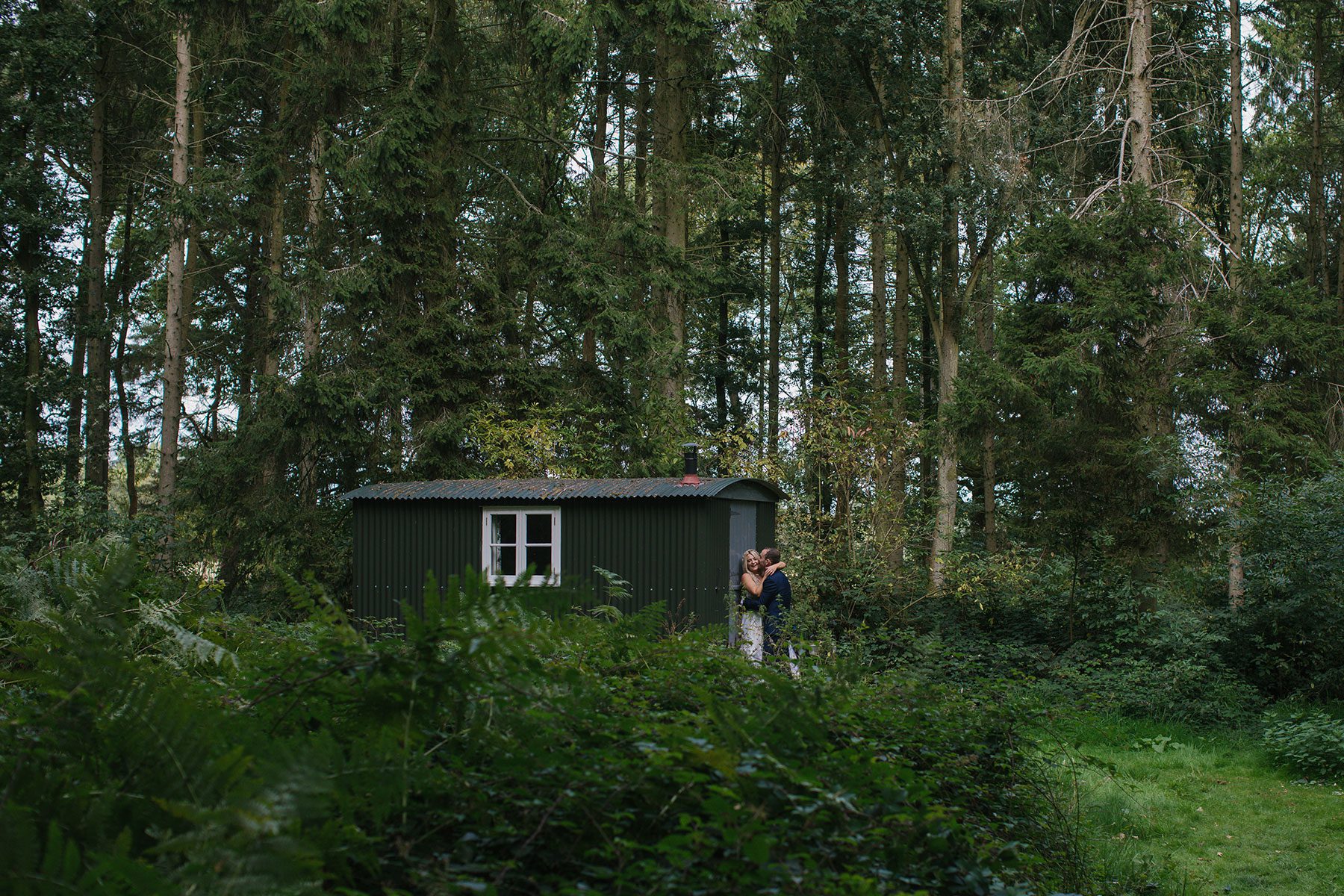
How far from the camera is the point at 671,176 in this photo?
17109mm

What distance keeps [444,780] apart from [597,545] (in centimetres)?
1035

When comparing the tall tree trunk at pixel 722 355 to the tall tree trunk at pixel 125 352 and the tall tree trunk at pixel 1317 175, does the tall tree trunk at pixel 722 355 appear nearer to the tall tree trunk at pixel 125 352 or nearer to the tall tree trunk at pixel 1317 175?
the tall tree trunk at pixel 1317 175

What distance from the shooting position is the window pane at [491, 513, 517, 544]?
1309cm

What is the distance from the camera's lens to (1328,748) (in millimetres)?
8172

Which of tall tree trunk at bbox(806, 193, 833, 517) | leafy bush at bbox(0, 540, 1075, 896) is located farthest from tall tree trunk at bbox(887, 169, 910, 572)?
leafy bush at bbox(0, 540, 1075, 896)

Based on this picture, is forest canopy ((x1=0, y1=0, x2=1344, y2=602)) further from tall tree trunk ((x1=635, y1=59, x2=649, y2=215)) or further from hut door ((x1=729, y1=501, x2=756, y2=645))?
hut door ((x1=729, y1=501, x2=756, y2=645))

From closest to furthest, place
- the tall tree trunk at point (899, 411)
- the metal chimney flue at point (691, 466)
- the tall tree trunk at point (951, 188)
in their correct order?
the metal chimney flue at point (691, 466) → the tall tree trunk at point (899, 411) → the tall tree trunk at point (951, 188)

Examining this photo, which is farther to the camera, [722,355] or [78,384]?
[722,355]

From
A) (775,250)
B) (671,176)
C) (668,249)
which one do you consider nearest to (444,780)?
(668,249)

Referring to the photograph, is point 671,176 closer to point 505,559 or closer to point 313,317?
point 313,317

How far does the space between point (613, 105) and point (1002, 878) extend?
2362cm

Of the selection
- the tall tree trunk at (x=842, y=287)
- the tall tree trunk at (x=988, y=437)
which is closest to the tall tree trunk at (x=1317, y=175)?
the tall tree trunk at (x=988, y=437)

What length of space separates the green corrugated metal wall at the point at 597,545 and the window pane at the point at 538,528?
0.70ft

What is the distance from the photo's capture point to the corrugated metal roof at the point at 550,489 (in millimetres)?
12133
